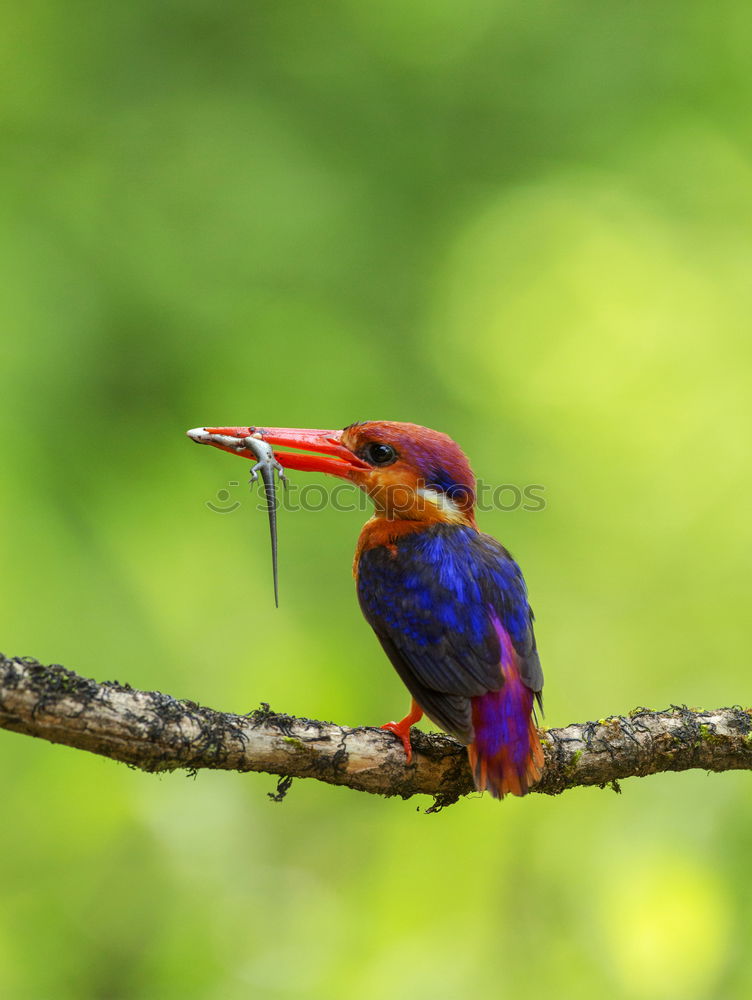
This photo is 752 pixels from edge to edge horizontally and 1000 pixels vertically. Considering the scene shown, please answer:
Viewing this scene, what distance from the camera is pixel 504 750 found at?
2.57 metres

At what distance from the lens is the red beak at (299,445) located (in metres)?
3.19

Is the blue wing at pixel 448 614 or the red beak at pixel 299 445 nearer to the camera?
the blue wing at pixel 448 614

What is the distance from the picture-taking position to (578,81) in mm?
4414

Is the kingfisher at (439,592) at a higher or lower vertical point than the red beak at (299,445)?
lower

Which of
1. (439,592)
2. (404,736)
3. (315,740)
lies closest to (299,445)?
(439,592)

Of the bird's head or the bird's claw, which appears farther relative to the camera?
the bird's head

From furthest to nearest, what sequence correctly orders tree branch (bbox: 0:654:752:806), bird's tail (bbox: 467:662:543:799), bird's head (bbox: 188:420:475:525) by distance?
bird's head (bbox: 188:420:475:525) < bird's tail (bbox: 467:662:543:799) < tree branch (bbox: 0:654:752:806)

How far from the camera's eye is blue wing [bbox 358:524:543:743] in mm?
2674

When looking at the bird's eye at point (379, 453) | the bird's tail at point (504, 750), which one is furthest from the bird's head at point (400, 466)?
the bird's tail at point (504, 750)

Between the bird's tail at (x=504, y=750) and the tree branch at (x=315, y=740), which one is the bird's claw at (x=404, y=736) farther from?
the bird's tail at (x=504, y=750)

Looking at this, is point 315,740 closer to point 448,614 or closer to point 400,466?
point 448,614

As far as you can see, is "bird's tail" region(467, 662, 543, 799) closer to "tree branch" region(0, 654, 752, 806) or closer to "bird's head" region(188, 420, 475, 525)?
"tree branch" region(0, 654, 752, 806)

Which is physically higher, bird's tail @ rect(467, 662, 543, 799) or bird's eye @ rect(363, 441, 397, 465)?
bird's eye @ rect(363, 441, 397, 465)

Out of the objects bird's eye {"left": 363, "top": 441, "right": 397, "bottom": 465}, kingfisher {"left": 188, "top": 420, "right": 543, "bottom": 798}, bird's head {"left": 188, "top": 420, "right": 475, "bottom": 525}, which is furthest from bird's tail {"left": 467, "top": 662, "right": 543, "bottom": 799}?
bird's eye {"left": 363, "top": 441, "right": 397, "bottom": 465}
